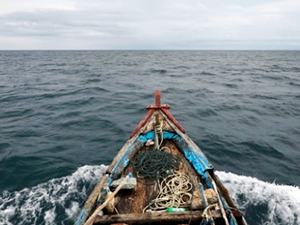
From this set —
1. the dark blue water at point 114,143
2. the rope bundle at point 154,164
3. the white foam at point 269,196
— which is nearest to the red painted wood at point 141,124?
the rope bundle at point 154,164

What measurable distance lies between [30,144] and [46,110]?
6587mm

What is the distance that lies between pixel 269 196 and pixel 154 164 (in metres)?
4.77

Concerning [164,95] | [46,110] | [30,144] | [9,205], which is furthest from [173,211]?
[164,95]

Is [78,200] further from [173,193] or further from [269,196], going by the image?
[269,196]

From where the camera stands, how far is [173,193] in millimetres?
5395

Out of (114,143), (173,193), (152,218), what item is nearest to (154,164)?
(173,193)

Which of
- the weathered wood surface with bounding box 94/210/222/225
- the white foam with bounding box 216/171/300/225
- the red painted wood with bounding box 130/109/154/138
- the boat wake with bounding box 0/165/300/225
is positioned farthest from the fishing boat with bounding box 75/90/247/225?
the white foam with bounding box 216/171/300/225

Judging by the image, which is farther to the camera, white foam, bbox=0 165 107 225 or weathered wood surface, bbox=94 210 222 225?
white foam, bbox=0 165 107 225

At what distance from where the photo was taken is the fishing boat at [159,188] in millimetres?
4547

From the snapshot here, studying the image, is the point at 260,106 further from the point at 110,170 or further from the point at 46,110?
the point at 46,110

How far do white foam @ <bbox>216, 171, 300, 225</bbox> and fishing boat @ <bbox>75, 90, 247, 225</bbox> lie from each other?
287 centimetres

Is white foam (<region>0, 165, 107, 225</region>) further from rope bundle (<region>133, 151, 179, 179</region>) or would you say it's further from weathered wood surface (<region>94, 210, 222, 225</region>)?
weathered wood surface (<region>94, 210, 222, 225</region>)

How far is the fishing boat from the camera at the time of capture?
455 cm

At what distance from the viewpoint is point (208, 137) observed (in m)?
12.8
